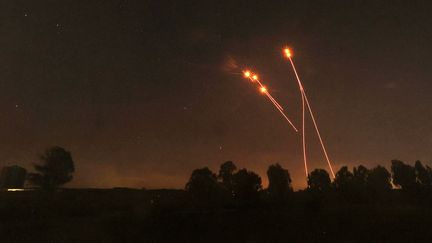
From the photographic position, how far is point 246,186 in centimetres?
7738

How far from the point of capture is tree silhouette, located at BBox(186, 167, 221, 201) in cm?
7828

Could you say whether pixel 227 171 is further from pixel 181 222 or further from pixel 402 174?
pixel 402 174

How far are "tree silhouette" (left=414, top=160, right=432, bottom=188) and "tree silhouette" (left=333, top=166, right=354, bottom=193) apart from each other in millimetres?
23796

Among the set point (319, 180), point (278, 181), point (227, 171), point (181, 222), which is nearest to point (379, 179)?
point (319, 180)

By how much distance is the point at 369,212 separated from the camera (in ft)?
235

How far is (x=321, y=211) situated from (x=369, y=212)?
10740 millimetres

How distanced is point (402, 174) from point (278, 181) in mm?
48524

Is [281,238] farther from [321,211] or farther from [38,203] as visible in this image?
[38,203]

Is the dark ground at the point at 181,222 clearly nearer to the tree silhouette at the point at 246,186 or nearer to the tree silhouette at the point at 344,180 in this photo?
the tree silhouette at the point at 246,186

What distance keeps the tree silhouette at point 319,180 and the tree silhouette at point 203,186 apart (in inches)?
1454

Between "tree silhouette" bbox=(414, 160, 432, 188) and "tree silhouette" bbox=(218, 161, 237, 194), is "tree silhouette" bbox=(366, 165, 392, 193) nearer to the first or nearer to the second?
"tree silhouette" bbox=(414, 160, 432, 188)

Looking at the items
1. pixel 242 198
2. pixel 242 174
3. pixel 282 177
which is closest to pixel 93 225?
pixel 242 198

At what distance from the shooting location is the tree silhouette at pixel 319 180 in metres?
110

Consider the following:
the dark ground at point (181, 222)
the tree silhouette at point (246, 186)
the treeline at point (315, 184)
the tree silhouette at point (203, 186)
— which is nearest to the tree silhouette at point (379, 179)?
the treeline at point (315, 184)
